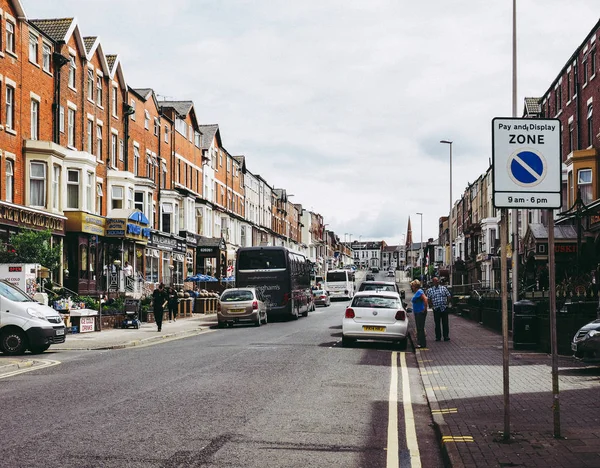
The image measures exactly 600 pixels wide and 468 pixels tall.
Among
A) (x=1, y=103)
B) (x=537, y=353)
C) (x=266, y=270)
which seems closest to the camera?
(x=537, y=353)

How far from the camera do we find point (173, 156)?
55438 mm

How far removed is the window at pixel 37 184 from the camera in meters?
33.3

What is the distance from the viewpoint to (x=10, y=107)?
32.0 meters

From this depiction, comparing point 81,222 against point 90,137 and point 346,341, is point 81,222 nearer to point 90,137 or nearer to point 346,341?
point 90,137

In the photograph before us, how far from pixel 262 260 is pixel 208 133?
1319 inches

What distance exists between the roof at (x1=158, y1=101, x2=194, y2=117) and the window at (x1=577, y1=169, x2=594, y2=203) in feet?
105

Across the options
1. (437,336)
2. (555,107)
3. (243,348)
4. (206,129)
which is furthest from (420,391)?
(206,129)

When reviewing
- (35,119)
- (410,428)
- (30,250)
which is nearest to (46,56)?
(35,119)

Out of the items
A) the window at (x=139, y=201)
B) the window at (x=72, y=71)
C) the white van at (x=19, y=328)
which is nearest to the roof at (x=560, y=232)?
the window at (x=139, y=201)

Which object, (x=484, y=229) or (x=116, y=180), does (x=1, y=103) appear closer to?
(x=116, y=180)

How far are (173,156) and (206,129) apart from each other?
1470cm

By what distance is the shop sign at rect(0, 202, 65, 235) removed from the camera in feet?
98.9

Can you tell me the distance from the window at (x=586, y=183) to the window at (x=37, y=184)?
24139 millimetres

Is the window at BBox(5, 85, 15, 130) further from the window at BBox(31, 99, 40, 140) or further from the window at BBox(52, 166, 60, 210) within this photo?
the window at BBox(52, 166, 60, 210)
